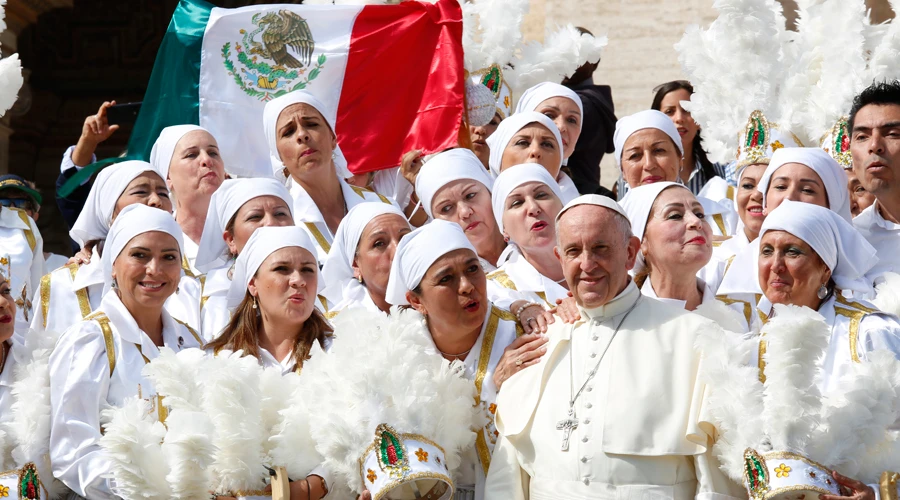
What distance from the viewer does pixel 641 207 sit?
606 cm

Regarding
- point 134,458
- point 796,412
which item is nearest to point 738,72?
point 796,412

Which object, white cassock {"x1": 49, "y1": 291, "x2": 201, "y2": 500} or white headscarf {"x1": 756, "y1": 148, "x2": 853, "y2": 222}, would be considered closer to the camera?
white cassock {"x1": 49, "y1": 291, "x2": 201, "y2": 500}

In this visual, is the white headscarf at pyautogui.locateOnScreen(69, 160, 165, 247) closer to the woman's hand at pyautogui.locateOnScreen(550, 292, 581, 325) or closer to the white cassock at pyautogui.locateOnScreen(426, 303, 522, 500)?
the white cassock at pyautogui.locateOnScreen(426, 303, 522, 500)

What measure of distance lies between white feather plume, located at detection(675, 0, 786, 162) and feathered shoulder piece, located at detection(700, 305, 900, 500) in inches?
117

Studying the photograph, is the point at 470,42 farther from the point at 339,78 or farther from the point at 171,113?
the point at 171,113

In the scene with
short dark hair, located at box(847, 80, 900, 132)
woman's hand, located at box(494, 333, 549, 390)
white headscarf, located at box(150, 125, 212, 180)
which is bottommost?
woman's hand, located at box(494, 333, 549, 390)

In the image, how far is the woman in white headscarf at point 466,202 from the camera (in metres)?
6.88

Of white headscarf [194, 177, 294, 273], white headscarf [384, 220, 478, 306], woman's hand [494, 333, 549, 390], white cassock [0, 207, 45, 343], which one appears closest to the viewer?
woman's hand [494, 333, 549, 390]

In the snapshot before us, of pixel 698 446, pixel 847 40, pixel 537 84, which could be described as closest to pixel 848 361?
pixel 698 446

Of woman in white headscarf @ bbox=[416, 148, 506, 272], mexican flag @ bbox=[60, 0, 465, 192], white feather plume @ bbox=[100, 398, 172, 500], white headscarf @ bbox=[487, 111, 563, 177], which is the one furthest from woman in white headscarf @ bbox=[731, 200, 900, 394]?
mexican flag @ bbox=[60, 0, 465, 192]

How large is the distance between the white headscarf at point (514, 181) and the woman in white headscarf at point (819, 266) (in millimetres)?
1371

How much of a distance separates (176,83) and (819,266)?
4.89 metres

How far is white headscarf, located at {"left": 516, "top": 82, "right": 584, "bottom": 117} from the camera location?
7.97 meters

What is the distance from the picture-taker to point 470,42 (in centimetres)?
889
